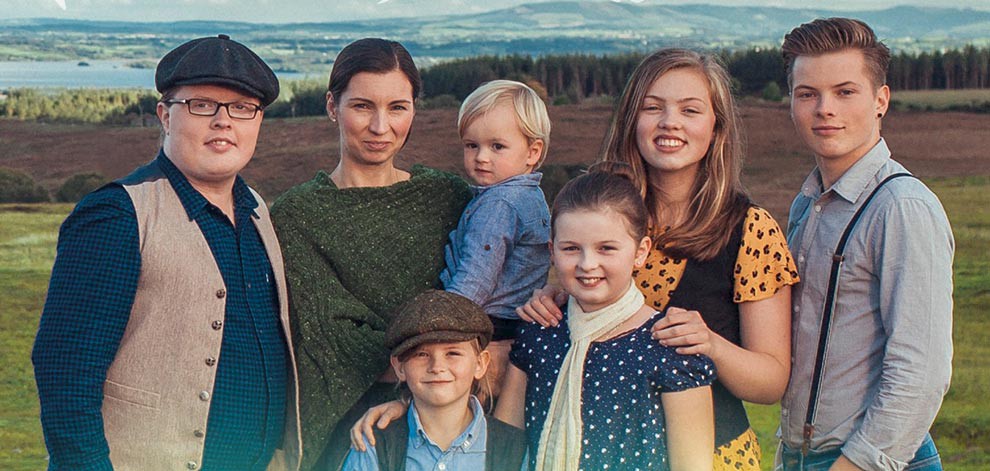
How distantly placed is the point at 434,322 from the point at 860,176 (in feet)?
4.81

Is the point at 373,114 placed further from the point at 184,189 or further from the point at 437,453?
the point at 437,453

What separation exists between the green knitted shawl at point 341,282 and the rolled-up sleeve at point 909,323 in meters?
1.48

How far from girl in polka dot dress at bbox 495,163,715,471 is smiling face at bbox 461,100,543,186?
583mm

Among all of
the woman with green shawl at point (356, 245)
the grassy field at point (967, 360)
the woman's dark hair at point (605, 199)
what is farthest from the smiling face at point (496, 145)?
the grassy field at point (967, 360)

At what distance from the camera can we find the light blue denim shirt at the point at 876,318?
307cm

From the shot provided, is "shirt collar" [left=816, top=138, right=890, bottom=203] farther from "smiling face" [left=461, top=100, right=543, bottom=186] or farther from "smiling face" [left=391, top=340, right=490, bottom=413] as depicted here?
"smiling face" [left=391, top=340, right=490, bottom=413]

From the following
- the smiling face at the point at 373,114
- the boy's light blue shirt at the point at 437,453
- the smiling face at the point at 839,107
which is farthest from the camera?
the smiling face at the point at 373,114

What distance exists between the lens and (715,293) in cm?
317

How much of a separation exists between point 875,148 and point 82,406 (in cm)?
258

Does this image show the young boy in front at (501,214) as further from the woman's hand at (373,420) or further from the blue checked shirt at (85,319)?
the blue checked shirt at (85,319)

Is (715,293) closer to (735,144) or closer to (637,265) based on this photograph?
(637,265)

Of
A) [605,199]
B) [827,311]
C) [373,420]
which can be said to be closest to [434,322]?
[373,420]

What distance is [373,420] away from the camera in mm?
3219

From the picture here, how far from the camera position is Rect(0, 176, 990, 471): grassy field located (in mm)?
13195
